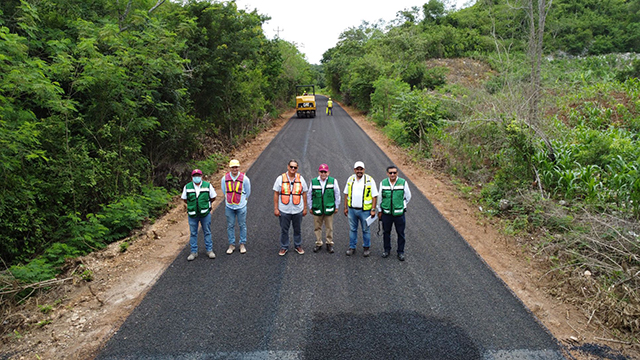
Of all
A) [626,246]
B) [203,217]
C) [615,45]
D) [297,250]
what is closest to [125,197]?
[203,217]

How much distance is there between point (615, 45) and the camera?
36188 mm

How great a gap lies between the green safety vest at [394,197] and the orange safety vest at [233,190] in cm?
245

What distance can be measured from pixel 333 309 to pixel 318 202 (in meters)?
1.98

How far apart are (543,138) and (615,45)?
37821 millimetres

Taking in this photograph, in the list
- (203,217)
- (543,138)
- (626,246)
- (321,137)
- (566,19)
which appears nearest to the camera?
(626,246)

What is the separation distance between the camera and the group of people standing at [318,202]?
20.2ft

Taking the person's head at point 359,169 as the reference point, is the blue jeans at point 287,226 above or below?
below

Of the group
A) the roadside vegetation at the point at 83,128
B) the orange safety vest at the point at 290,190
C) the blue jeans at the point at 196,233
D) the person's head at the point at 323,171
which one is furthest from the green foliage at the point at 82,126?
the person's head at the point at 323,171

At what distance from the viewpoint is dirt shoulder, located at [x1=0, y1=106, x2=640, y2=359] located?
14.1 feet

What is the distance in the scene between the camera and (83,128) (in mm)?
7707

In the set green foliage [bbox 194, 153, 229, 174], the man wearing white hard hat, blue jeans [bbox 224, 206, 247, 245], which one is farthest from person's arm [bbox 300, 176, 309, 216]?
green foliage [bbox 194, 153, 229, 174]

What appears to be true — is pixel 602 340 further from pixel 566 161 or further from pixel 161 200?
pixel 161 200

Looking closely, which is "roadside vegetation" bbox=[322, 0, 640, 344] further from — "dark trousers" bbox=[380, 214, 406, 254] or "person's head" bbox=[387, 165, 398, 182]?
"person's head" bbox=[387, 165, 398, 182]

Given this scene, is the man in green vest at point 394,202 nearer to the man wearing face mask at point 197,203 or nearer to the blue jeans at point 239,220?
the blue jeans at point 239,220
